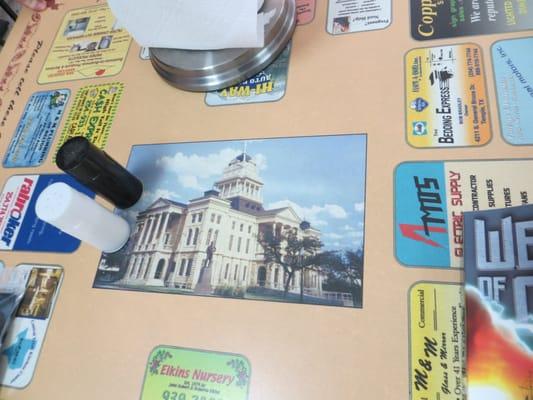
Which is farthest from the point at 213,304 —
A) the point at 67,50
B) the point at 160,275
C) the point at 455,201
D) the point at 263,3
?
the point at 67,50

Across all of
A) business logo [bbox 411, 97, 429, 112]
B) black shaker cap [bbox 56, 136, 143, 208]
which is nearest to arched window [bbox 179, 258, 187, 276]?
black shaker cap [bbox 56, 136, 143, 208]

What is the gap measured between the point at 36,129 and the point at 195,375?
50 cm

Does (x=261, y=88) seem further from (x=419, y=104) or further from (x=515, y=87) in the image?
(x=515, y=87)

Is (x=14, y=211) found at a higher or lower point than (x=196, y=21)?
lower

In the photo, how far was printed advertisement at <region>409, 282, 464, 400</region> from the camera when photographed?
381 mm

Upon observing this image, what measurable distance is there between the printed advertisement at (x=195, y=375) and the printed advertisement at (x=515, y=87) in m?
0.40

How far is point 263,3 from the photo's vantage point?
59cm

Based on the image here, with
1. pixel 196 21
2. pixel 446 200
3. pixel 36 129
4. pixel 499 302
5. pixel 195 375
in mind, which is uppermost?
pixel 196 21

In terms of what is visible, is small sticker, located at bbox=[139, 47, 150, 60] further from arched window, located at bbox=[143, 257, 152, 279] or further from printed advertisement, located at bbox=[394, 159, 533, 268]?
printed advertisement, located at bbox=[394, 159, 533, 268]

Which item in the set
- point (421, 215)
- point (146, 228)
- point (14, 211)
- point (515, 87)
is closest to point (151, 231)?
point (146, 228)

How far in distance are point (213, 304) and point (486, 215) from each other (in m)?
0.32

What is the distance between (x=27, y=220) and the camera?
23.8 inches

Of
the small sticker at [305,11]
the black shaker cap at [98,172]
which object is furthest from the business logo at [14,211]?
the small sticker at [305,11]

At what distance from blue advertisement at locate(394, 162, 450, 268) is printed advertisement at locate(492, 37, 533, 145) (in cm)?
9
